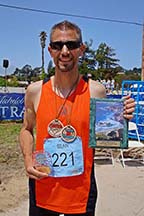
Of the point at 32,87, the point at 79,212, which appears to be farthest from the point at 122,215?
the point at 32,87

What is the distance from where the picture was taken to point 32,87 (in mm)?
2342

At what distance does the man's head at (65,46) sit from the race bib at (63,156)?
1.39 ft

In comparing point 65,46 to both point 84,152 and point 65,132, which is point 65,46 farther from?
point 84,152

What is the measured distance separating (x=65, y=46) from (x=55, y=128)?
47 cm

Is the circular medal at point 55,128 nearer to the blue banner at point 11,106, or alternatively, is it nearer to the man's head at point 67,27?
the man's head at point 67,27

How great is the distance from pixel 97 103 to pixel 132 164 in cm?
558

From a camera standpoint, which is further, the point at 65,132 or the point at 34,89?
the point at 34,89

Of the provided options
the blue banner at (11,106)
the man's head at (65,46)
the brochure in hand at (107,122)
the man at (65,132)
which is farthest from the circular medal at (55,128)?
the blue banner at (11,106)

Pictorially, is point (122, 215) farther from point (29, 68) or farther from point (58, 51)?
point (29, 68)

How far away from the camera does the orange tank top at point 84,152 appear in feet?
7.29

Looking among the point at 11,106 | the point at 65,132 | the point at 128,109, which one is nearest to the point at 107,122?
the point at 128,109

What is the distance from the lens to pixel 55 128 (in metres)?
2.22

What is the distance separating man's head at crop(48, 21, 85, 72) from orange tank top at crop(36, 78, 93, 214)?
0.17m

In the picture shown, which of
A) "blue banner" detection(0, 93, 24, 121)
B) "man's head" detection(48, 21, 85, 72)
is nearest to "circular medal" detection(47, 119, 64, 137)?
"man's head" detection(48, 21, 85, 72)
